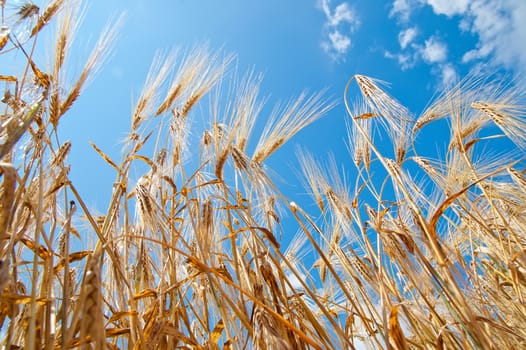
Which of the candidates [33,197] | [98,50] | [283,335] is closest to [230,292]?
[283,335]

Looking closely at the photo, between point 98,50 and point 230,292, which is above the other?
point 98,50

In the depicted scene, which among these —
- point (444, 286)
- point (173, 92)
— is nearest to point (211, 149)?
point (173, 92)

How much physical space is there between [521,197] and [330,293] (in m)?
1.31

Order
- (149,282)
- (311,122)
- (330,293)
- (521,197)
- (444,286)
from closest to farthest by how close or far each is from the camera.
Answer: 1. (444,286)
2. (149,282)
3. (311,122)
4. (521,197)
5. (330,293)

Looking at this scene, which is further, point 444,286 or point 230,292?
point 230,292

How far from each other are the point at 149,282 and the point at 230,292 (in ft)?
1.51

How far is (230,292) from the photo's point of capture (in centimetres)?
121

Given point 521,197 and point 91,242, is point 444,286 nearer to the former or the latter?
point 521,197

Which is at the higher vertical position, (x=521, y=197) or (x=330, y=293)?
(x=521, y=197)

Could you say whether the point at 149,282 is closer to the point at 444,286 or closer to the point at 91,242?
the point at 91,242

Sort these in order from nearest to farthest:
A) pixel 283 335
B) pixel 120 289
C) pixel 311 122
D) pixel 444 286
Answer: pixel 283 335 < pixel 444 286 < pixel 120 289 < pixel 311 122

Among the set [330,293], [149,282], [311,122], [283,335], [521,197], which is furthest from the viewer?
[330,293]

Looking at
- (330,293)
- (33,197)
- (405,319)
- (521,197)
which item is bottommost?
(405,319)

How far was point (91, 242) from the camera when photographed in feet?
5.73
